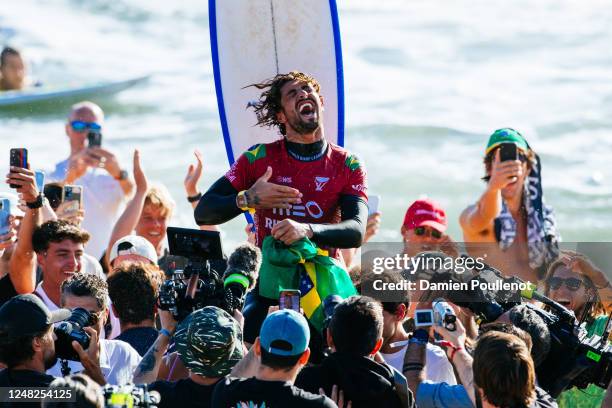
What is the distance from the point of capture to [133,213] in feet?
25.5

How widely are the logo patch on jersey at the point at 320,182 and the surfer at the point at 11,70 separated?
11951 mm

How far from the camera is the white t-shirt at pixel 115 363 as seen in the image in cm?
513

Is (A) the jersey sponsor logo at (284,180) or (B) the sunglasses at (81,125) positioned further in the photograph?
(B) the sunglasses at (81,125)

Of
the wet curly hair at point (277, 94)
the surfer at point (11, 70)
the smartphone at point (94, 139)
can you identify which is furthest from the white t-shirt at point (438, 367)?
the surfer at point (11, 70)

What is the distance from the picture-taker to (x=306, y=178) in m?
5.56

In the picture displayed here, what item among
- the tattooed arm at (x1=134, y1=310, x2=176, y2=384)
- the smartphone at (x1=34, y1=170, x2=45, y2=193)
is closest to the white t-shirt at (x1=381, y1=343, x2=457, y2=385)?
the tattooed arm at (x1=134, y1=310, x2=176, y2=384)

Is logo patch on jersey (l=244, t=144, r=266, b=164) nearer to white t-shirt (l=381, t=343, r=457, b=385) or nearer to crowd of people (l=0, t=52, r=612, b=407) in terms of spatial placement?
crowd of people (l=0, t=52, r=612, b=407)

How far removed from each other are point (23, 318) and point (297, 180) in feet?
4.86

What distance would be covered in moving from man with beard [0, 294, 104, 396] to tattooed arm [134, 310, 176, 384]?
389 mm

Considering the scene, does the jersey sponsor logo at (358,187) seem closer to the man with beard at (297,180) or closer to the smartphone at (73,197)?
the man with beard at (297,180)

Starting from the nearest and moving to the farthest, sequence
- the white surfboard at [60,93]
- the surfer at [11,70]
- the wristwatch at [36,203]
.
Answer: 1. the wristwatch at [36,203]
2. the surfer at [11,70]
3. the white surfboard at [60,93]

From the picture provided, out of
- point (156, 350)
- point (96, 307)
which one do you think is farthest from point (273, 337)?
point (96, 307)

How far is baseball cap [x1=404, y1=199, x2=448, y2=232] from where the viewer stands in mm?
7430

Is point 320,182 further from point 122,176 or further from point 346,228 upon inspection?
point 122,176
